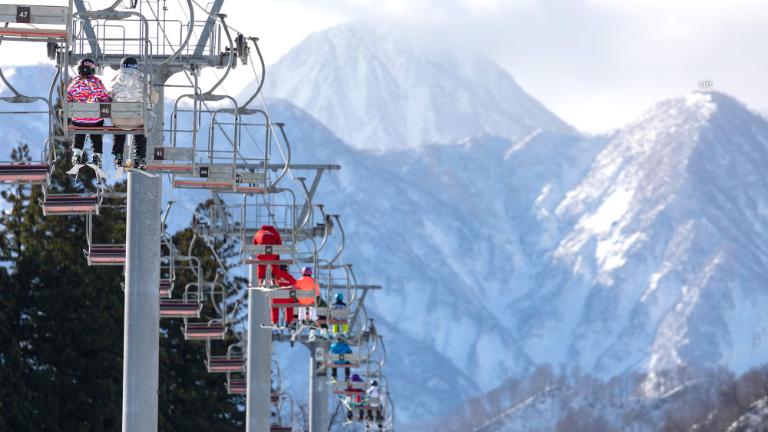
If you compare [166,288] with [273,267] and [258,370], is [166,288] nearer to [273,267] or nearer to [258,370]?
[258,370]

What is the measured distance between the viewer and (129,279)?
105 feet

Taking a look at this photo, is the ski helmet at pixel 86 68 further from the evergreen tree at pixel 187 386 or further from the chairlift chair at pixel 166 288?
the evergreen tree at pixel 187 386

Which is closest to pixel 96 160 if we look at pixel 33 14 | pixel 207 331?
pixel 33 14

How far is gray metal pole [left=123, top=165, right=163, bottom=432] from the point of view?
105 ft

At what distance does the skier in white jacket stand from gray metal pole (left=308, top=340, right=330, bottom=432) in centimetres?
4169

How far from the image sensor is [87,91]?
28094mm

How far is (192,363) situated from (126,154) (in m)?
61.7

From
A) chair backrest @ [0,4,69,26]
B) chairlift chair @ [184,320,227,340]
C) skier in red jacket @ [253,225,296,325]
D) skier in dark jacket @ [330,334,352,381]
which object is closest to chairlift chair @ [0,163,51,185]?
chair backrest @ [0,4,69,26]

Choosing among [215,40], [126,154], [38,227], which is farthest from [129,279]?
[38,227]

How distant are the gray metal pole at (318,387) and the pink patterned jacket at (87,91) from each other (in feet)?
142

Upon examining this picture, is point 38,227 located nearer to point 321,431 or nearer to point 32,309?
point 32,309

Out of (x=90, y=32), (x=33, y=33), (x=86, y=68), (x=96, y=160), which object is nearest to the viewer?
(x=33, y=33)

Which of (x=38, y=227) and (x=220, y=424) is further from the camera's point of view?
(x=220, y=424)

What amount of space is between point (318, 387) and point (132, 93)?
149 ft
